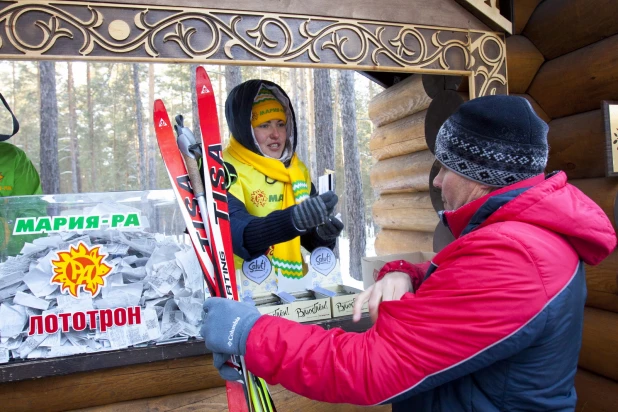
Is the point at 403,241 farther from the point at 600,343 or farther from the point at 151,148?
the point at 151,148

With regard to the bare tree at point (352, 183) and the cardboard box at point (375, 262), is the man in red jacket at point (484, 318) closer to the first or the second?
the cardboard box at point (375, 262)

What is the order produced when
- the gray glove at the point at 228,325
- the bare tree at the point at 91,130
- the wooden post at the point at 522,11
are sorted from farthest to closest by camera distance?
the bare tree at the point at 91,130, the wooden post at the point at 522,11, the gray glove at the point at 228,325

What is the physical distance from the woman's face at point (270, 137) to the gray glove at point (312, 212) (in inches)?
23.5

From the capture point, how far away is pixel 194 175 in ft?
5.03

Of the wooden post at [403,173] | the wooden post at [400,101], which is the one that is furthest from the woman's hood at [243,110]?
the wooden post at [403,173]

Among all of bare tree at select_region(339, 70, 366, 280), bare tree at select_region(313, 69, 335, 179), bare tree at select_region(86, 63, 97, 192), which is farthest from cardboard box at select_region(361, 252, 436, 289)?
bare tree at select_region(86, 63, 97, 192)

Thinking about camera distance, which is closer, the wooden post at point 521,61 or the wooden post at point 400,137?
the wooden post at point 521,61

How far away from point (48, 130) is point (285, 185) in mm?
9663

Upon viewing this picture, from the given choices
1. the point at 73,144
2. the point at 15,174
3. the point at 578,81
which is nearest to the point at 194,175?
the point at 15,174

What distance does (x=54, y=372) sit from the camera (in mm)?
2037

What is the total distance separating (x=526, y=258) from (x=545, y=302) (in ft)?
0.36

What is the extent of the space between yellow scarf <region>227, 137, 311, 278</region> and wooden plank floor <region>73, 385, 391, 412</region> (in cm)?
67

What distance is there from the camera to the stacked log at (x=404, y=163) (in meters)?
3.39

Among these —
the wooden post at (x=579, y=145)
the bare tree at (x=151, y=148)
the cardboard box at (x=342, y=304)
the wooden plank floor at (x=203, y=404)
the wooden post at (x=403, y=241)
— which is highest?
the bare tree at (x=151, y=148)
